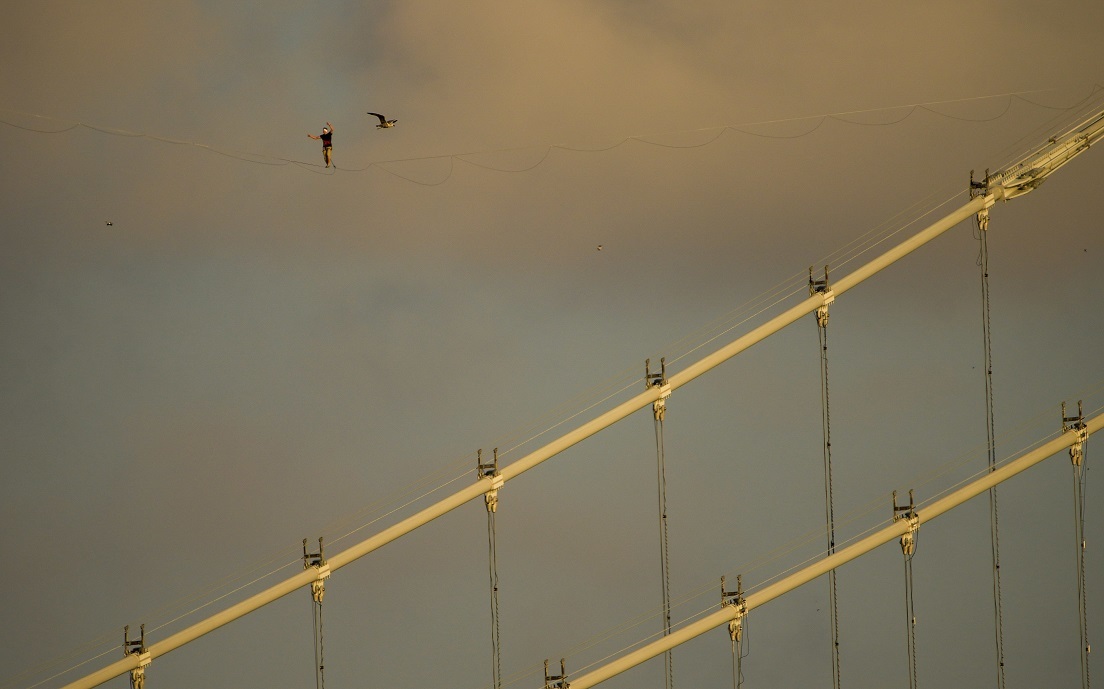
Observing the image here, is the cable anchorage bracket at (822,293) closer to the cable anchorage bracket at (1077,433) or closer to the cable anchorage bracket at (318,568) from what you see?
the cable anchorage bracket at (1077,433)

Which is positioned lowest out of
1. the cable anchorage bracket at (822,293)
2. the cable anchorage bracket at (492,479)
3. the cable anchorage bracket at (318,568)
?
the cable anchorage bracket at (318,568)

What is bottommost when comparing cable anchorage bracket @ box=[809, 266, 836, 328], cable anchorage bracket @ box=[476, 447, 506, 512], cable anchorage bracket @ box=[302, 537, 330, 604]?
cable anchorage bracket @ box=[302, 537, 330, 604]

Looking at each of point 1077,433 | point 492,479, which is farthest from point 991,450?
point 492,479

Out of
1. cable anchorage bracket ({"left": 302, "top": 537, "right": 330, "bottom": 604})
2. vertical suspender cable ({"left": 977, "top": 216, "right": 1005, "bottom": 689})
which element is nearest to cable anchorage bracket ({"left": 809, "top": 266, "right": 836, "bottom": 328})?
vertical suspender cable ({"left": 977, "top": 216, "right": 1005, "bottom": 689})

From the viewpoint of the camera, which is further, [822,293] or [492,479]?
[822,293]

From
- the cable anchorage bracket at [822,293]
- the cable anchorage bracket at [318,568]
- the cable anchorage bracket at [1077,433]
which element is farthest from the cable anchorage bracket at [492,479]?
the cable anchorage bracket at [1077,433]

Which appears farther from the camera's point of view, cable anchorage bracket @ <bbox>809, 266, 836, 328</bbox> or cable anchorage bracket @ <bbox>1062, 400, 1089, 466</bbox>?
cable anchorage bracket @ <bbox>809, 266, 836, 328</bbox>

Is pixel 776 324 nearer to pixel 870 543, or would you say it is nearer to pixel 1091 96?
pixel 870 543

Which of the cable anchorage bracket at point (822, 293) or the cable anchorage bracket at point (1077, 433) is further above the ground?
the cable anchorage bracket at point (822, 293)

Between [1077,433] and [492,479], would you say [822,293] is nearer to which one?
[1077,433]

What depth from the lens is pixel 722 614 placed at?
167 ft

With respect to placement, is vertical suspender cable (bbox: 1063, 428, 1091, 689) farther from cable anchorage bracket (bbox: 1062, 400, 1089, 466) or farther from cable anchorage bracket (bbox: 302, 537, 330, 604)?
cable anchorage bracket (bbox: 302, 537, 330, 604)

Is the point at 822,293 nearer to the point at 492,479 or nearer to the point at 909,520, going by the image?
the point at 909,520

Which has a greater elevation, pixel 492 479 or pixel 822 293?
pixel 822 293
